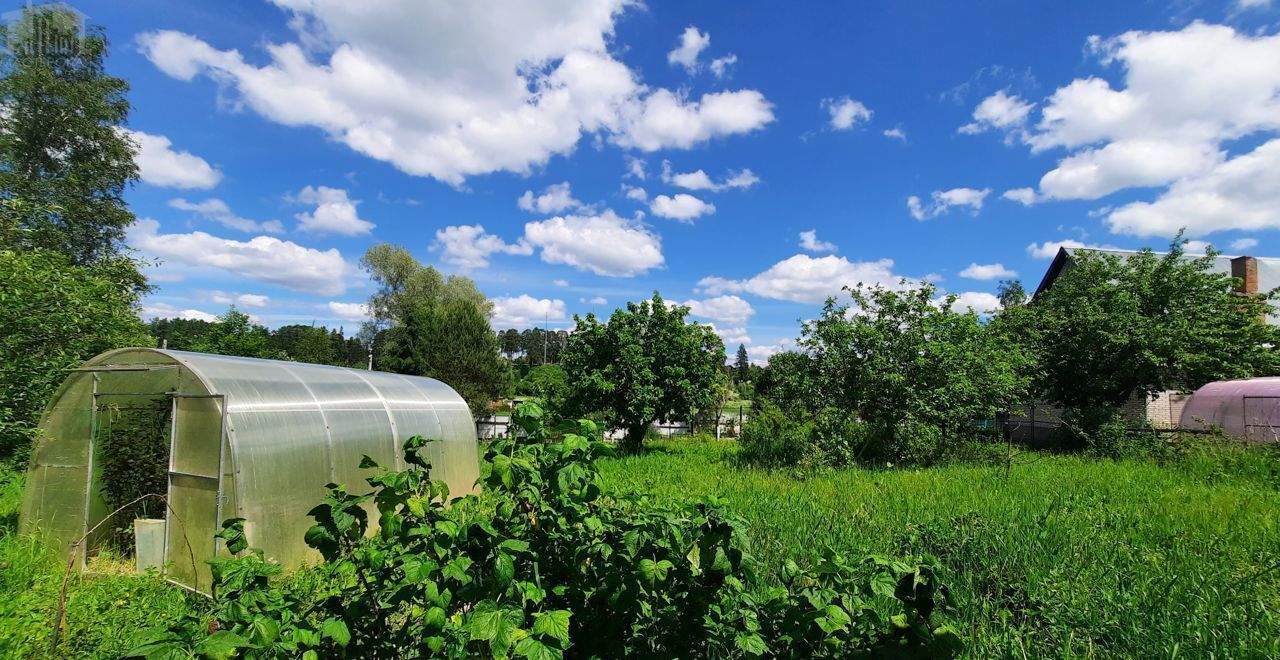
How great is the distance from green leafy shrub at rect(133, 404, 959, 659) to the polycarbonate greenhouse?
464cm

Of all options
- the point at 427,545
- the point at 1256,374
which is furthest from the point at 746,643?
the point at 1256,374

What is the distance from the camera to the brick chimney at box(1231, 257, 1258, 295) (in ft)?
73.4

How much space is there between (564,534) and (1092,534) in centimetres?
595

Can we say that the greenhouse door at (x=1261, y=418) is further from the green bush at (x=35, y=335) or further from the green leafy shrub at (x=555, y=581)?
the green bush at (x=35, y=335)

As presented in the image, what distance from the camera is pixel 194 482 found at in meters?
5.80

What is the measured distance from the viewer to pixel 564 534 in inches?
83.1

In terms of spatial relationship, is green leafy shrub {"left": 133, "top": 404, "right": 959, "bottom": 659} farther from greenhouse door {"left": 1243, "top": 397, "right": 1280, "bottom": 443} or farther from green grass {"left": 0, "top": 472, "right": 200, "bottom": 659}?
greenhouse door {"left": 1243, "top": 397, "right": 1280, "bottom": 443}

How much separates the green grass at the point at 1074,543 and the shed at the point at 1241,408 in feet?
17.5

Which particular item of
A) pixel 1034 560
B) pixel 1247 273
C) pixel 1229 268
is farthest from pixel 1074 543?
pixel 1229 268

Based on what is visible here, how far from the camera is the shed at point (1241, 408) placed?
13.3 metres

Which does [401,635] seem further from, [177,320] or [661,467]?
[177,320]

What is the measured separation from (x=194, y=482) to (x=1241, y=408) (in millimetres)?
22793

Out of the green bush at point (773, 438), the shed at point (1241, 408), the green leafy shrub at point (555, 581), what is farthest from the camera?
the shed at point (1241, 408)

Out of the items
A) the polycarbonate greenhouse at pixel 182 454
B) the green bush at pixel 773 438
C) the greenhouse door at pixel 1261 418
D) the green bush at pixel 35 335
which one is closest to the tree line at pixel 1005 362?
the green bush at pixel 773 438
